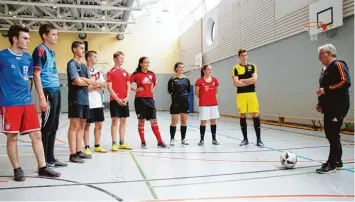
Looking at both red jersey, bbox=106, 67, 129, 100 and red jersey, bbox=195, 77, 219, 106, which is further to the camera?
red jersey, bbox=195, 77, 219, 106

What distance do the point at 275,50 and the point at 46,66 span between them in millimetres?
8329

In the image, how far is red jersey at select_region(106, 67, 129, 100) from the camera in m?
5.30

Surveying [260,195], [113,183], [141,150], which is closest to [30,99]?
[113,183]

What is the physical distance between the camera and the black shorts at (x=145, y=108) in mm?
5531

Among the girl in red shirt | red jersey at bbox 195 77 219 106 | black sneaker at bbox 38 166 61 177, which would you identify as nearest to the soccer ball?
the girl in red shirt

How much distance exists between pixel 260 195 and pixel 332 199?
60 centimetres

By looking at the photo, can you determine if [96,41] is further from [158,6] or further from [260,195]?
[260,195]

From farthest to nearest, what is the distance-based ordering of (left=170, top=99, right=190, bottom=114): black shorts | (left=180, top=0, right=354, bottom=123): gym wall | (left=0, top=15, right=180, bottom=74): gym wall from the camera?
(left=0, top=15, right=180, bottom=74): gym wall
(left=180, top=0, right=354, bottom=123): gym wall
(left=170, top=99, right=190, bottom=114): black shorts

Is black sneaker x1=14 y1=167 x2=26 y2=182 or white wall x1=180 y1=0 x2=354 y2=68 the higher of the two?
white wall x1=180 y1=0 x2=354 y2=68

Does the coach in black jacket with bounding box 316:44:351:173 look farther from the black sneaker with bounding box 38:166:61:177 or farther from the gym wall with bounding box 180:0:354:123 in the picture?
the gym wall with bounding box 180:0:354:123

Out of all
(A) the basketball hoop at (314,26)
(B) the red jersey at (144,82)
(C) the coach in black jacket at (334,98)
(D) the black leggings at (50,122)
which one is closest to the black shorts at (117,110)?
(B) the red jersey at (144,82)

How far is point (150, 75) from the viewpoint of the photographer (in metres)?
5.70

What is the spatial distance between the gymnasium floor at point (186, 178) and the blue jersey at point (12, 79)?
89 cm

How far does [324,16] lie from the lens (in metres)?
7.89
